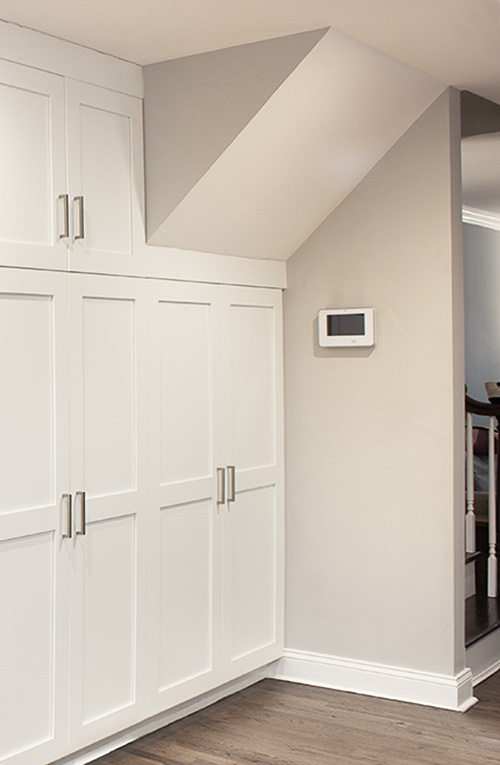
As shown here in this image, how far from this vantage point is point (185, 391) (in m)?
3.38

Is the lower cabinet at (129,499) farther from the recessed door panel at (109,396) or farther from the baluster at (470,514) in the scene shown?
the baluster at (470,514)

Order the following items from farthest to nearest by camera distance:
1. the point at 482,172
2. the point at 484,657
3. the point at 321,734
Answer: the point at 482,172 < the point at 484,657 < the point at 321,734

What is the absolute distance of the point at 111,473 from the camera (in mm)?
3070

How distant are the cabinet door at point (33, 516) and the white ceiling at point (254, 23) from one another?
0.75 metres

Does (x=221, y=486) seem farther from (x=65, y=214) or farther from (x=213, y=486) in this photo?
(x=65, y=214)

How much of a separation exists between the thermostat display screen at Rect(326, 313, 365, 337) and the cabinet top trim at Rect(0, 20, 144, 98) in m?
1.15

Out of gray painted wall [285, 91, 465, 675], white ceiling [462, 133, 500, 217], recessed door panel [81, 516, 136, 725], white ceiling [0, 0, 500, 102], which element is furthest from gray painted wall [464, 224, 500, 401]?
recessed door panel [81, 516, 136, 725]

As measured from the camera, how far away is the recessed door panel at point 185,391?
3.30m

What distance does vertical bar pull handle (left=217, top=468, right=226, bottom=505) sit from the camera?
3.52 metres

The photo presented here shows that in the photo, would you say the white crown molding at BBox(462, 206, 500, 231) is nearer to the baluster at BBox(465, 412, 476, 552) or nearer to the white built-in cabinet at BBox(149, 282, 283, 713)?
the baluster at BBox(465, 412, 476, 552)

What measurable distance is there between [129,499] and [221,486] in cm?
50

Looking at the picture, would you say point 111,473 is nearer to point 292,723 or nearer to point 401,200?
point 292,723

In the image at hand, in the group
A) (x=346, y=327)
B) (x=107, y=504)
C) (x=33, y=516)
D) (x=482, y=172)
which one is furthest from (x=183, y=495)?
(x=482, y=172)

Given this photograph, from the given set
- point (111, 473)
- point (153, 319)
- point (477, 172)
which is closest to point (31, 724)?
point (111, 473)
